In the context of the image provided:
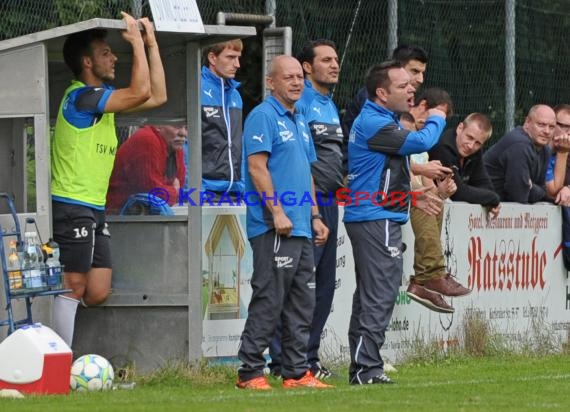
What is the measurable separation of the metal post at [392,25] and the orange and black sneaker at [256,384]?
501 centimetres

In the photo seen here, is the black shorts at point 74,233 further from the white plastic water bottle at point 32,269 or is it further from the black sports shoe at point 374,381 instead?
the black sports shoe at point 374,381

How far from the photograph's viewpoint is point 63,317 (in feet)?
34.1

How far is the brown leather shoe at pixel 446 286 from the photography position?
13219 mm

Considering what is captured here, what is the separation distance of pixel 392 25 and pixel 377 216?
4.17m


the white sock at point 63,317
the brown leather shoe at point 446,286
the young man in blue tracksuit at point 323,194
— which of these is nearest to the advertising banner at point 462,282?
the brown leather shoe at point 446,286

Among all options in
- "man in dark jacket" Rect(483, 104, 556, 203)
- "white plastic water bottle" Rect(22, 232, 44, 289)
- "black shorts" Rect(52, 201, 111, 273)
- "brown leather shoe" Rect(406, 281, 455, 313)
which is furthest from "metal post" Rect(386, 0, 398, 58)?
"white plastic water bottle" Rect(22, 232, 44, 289)

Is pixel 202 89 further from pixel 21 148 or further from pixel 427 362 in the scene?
pixel 427 362

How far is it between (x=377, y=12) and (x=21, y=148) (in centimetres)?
503

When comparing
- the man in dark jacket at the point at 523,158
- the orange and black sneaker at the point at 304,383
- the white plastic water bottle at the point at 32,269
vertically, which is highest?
the man in dark jacket at the point at 523,158

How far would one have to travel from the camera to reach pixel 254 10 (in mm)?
13547

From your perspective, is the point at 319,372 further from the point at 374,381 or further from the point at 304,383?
the point at 304,383

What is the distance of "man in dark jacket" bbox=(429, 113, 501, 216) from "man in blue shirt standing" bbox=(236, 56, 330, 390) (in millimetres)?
3378

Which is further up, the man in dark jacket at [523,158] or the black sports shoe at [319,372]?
the man in dark jacket at [523,158]

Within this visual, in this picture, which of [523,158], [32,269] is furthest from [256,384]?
[523,158]
